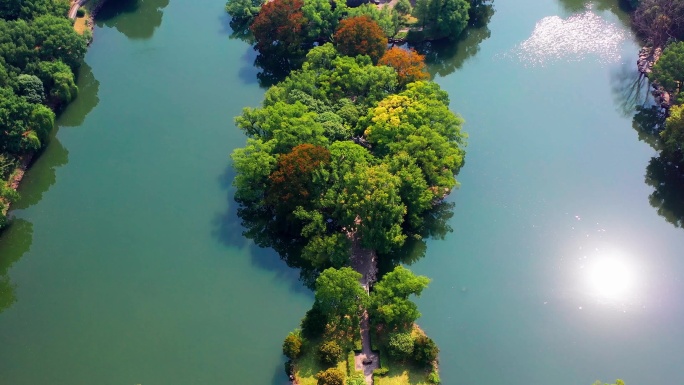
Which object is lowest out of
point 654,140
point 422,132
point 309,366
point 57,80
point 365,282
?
point 309,366

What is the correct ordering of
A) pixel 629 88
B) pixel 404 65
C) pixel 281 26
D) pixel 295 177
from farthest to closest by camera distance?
pixel 629 88, pixel 281 26, pixel 404 65, pixel 295 177

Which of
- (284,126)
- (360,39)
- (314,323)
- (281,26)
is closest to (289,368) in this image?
(314,323)

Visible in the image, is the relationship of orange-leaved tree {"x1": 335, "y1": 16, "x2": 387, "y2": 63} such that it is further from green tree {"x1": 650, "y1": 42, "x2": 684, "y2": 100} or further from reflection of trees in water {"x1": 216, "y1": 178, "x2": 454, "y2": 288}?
green tree {"x1": 650, "y1": 42, "x2": 684, "y2": 100}

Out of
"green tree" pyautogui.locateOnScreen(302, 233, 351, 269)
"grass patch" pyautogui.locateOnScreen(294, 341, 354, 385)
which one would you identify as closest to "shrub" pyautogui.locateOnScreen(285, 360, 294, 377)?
"grass patch" pyautogui.locateOnScreen(294, 341, 354, 385)

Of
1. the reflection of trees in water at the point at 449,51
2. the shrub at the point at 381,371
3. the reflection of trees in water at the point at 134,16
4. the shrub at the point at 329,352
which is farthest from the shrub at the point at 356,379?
the reflection of trees in water at the point at 134,16

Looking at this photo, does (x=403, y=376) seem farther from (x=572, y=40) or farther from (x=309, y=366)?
(x=572, y=40)

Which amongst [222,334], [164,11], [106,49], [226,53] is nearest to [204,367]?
[222,334]

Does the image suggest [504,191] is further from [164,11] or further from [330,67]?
[164,11]
